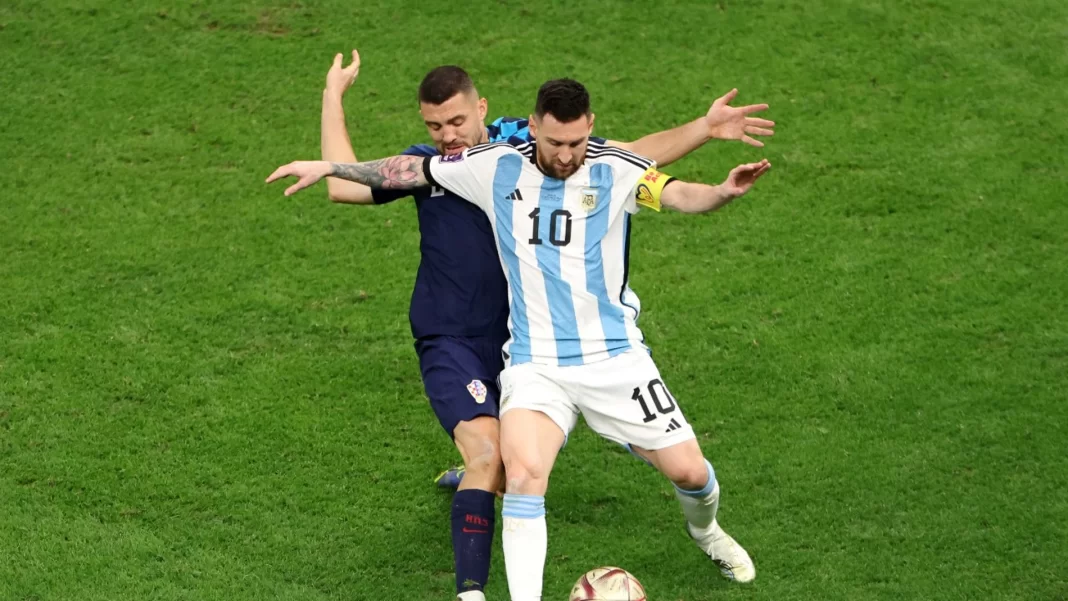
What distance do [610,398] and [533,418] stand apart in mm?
305

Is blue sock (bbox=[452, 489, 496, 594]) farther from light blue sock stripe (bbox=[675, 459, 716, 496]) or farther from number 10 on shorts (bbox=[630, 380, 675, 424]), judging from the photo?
light blue sock stripe (bbox=[675, 459, 716, 496])

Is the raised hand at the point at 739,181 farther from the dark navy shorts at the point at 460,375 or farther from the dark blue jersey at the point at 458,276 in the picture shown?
the dark navy shorts at the point at 460,375

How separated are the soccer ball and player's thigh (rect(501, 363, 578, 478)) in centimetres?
41

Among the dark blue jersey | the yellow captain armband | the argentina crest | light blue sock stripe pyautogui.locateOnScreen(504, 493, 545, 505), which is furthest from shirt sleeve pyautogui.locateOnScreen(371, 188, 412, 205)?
light blue sock stripe pyautogui.locateOnScreen(504, 493, 545, 505)

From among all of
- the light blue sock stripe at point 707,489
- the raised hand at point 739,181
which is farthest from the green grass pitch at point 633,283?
the raised hand at point 739,181

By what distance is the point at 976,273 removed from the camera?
6.81 m

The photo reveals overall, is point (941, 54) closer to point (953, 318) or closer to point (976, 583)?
point (953, 318)

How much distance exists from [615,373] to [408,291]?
2.31m

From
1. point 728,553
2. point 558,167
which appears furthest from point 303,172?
point 728,553

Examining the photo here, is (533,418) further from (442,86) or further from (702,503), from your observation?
(442,86)

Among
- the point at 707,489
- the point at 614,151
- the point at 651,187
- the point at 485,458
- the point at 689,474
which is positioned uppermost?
the point at 614,151

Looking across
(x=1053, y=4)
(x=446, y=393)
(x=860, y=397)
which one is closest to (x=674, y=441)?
(x=446, y=393)

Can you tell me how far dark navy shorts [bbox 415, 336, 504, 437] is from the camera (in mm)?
4781

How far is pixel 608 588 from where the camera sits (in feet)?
14.4
